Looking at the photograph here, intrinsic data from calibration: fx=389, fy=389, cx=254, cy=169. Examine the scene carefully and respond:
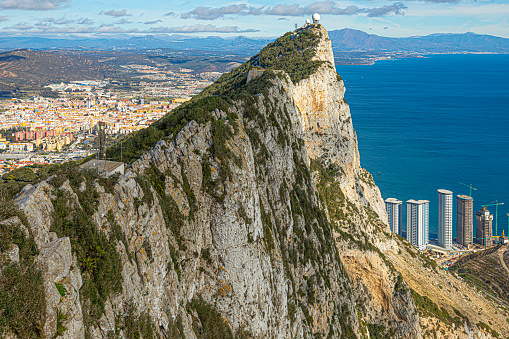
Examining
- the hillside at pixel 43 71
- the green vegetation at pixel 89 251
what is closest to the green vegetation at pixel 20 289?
the green vegetation at pixel 89 251

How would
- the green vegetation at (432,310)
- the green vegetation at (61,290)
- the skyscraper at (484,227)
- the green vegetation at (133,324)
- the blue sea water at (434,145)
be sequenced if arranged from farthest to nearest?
the blue sea water at (434,145) → the skyscraper at (484,227) → the green vegetation at (432,310) → the green vegetation at (133,324) → the green vegetation at (61,290)

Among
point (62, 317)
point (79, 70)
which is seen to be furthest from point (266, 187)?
point (79, 70)

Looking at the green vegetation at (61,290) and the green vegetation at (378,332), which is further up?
the green vegetation at (61,290)

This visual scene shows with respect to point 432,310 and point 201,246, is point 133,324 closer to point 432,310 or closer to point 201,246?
point 201,246

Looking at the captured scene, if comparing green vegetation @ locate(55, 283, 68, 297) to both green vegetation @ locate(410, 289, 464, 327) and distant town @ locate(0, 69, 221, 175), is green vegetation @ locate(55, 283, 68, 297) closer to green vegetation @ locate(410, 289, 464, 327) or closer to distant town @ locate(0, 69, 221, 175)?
distant town @ locate(0, 69, 221, 175)

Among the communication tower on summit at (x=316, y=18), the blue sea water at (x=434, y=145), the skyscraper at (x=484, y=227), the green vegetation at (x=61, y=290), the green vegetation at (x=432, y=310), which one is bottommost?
the skyscraper at (x=484, y=227)

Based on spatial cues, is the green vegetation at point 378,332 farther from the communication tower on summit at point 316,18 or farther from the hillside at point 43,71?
the hillside at point 43,71

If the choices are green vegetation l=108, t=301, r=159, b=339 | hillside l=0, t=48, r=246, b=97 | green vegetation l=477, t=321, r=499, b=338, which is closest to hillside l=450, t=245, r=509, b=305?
green vegetation l=477, t=321, r=499, b=338
